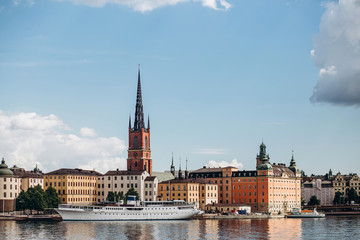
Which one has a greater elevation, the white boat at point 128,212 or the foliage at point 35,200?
the foliage at point 35,200

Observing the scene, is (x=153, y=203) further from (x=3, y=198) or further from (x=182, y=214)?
(x=3, y=198)

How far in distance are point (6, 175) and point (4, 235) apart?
246 feet

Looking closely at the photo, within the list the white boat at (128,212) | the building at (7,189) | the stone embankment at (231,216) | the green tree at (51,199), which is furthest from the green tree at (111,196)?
the stone embankment at (231,216)

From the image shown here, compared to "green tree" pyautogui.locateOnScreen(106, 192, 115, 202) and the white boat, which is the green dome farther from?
"green tree" pyautogui.locateOnScreen(106, 192, 115, 202)

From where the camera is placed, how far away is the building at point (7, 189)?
594 feet

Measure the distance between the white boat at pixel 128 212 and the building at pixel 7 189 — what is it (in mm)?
17882

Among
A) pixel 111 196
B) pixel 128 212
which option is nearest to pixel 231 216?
pixel 128 212

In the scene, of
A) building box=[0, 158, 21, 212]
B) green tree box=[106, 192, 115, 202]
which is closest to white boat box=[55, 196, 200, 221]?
green tree box=[106, 192, 115, 202]

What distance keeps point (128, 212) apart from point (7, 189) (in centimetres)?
3668

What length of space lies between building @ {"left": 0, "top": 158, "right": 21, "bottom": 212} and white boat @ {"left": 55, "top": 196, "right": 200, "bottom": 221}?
1788 centimetres

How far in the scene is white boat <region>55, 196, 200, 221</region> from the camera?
544 ft

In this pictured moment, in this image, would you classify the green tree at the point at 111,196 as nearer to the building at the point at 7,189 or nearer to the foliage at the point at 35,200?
the foliage at the point at 35,200

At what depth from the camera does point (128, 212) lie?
173m

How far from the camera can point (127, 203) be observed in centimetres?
17912
